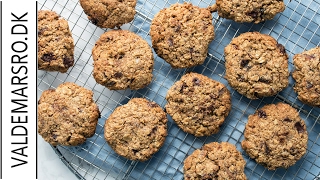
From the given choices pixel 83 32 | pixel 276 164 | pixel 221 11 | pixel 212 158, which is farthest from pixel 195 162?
pixel 83 32

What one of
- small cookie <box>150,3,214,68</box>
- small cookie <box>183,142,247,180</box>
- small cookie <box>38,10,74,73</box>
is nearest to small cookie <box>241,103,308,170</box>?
small cookie <box>183,142,247,180</box>

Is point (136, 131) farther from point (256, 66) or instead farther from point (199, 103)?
point (256, 66)

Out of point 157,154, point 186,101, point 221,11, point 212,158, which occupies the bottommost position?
point 157,154

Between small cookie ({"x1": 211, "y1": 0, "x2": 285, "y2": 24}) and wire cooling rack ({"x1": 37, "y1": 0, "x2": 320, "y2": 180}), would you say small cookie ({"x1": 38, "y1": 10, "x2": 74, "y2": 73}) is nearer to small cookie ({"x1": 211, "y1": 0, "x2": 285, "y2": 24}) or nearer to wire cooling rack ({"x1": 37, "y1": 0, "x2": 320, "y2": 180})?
wire cooling rack ({"x1": 37, "y1": 0, "x2": 320, "y2": 180})

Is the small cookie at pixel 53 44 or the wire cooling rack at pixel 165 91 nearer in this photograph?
the small cookie at pixel 53 44

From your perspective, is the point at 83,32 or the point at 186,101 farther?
the point at 83,32

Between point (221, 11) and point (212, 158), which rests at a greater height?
point (221, 11)

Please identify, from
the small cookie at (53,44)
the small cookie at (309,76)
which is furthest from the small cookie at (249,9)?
the small cookie at (53,44)

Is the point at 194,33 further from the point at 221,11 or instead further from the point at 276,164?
the point at 276,164

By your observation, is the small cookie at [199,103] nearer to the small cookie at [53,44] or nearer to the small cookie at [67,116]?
the small cookie at [67,116]
